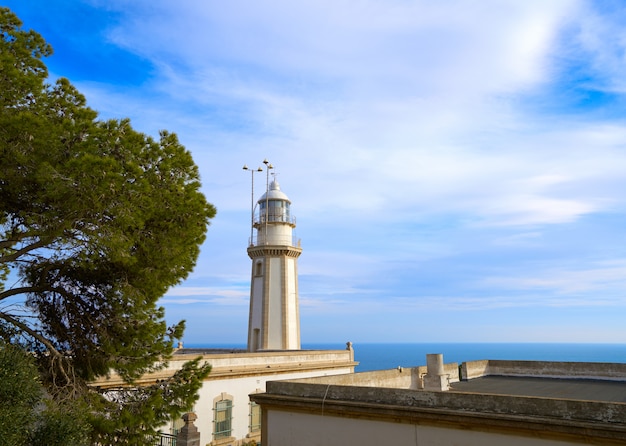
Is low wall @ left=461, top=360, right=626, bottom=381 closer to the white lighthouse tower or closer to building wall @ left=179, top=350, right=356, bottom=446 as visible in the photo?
building wall @ left=179, top=350, right=356, bottom=446

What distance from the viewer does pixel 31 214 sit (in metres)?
11.2

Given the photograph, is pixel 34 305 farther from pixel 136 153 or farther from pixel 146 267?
pixel 136 153

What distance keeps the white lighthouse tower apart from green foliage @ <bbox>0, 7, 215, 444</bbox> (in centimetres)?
1744

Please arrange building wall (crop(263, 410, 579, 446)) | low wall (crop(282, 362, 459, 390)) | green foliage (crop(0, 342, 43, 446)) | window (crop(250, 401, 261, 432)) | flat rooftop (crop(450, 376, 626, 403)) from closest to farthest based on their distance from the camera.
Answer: green foliage (crop(0, 342, 43, 446)) < building wall (crop(263, 410, 579, 446)) < low wall (crop(282, 362, 459, 390)) < flat rooftop (crop(450, 376, 626, 403)) < window (crop(250, 401, 261, 432))

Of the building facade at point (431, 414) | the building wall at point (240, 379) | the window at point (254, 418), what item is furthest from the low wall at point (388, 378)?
the window at point (254, 418)

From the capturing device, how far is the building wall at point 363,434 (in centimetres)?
943

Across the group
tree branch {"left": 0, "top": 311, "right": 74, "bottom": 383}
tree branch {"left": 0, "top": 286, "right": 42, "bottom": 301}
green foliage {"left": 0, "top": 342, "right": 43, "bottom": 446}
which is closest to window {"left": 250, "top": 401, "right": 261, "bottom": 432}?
tree branch {"left": 0, "top": 311, "right": 74, "bottom": 383}

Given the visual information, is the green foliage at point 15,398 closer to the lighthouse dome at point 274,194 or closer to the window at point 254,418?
the window at point 254,418

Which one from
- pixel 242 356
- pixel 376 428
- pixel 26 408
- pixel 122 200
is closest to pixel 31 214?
pixel 122 200

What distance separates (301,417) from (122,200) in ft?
21.2

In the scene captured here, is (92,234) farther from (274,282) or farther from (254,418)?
(274,282)

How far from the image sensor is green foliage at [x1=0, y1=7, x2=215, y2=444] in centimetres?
1085

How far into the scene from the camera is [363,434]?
10.9 meters

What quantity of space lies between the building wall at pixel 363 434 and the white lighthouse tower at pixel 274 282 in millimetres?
18072
